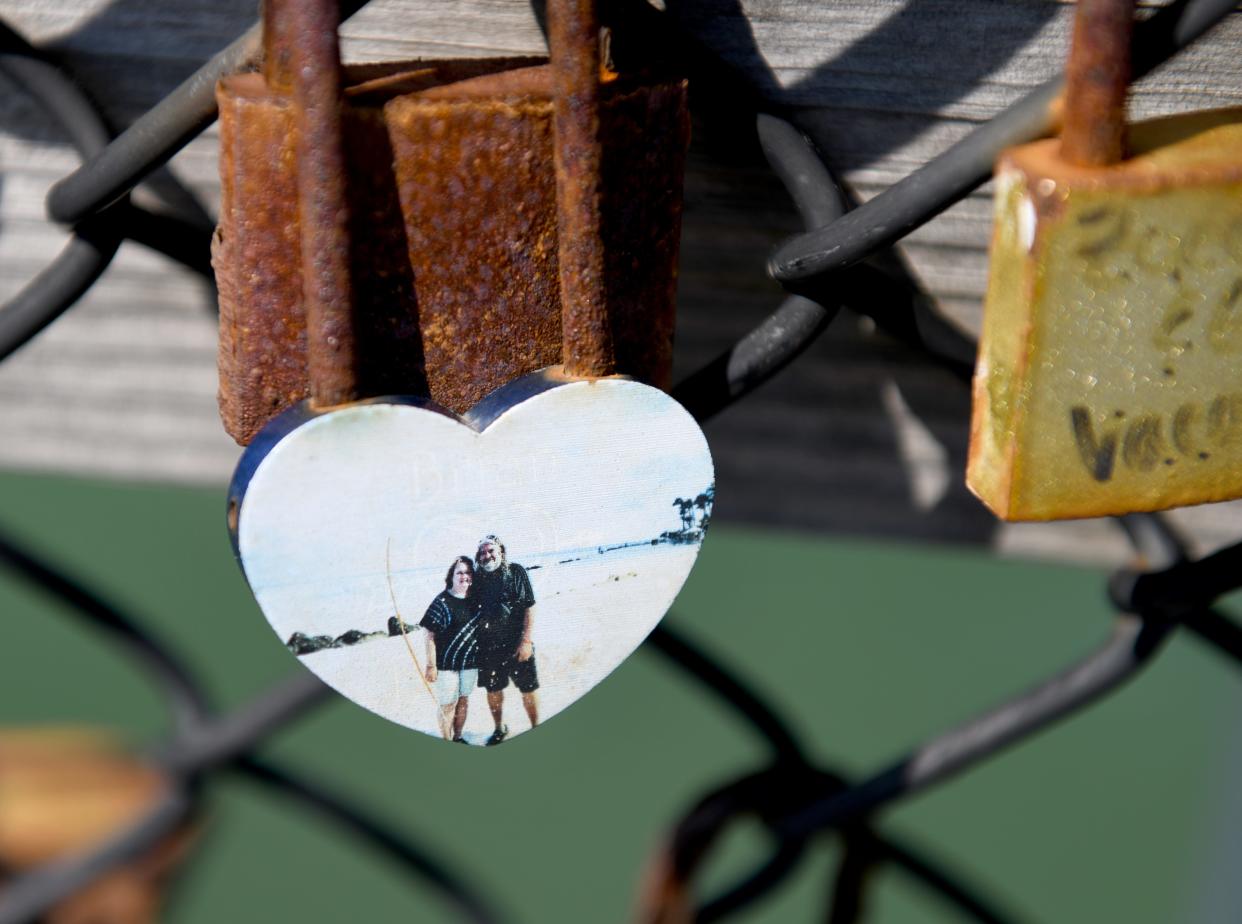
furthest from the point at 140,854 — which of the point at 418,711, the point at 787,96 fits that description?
the point at 787,96

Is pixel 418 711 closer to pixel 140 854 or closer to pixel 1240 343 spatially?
pixel 1240 343

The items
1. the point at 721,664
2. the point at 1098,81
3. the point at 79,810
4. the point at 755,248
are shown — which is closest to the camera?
the point at 1098,81

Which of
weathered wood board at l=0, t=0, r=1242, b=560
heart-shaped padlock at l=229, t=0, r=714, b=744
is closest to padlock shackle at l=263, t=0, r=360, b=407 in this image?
heart-shaped padlock at l=229, t=0, r=714, b=744

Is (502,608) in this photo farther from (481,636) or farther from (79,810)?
(79,810)

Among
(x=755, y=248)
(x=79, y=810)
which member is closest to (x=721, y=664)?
(x=755, y=248)

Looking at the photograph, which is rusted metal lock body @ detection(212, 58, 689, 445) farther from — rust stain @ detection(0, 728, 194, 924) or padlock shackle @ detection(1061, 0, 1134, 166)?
rust stain @ detection(0, 728, 194, 924)

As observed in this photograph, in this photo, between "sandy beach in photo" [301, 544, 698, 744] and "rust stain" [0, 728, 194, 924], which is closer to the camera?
"sandy beach in photo" [301, 544, 698, 744]
